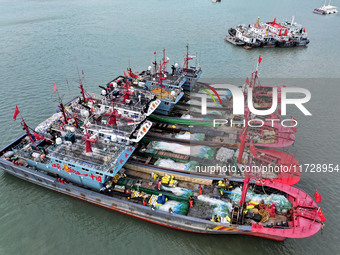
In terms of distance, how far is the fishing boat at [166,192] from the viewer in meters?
20.5

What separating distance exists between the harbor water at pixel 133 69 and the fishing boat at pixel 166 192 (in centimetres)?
168

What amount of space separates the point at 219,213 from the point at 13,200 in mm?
20865

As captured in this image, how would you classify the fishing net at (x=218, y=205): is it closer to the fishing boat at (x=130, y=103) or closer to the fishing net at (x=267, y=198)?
the fishing net at (x=267, y=198)

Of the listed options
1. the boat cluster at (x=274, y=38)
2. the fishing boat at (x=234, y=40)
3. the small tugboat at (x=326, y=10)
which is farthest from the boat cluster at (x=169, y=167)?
the small tugboat at (x=326, y=10)

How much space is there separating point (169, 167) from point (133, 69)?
2916 centimetres

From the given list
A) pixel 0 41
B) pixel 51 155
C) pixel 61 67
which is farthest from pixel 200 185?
pixel 0 41

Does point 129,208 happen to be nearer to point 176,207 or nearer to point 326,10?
point 176,207

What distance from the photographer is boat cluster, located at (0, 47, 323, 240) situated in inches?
829

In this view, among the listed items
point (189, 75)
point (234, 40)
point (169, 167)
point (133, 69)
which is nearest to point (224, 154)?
point (169, 167)

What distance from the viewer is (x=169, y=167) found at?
1019 inches

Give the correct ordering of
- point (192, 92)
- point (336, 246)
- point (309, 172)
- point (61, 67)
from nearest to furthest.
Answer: point (336, 246) < point (309, 172) < point (192, 92) < point (61, 67)

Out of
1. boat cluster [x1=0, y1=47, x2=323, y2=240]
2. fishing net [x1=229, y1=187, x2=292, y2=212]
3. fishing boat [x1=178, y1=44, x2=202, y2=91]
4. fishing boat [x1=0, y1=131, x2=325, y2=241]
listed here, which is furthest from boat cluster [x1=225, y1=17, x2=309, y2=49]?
fishing boat [x1=0, y1=131, x2=325, y2=241]

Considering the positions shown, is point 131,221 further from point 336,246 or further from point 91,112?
point 336,246

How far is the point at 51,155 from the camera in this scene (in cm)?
2384
